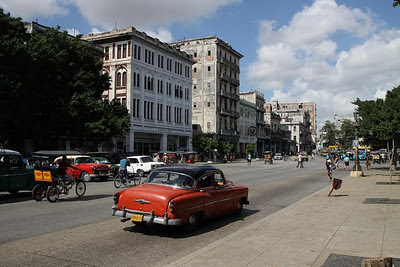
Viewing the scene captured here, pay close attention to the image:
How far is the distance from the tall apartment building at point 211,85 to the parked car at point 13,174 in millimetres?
57913

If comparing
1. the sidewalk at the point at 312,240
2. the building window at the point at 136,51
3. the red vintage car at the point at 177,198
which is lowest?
the sidewalk at the point at 312,240

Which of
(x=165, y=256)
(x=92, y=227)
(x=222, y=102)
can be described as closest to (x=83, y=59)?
(x=92, y=227)

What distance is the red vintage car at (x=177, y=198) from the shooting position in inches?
335

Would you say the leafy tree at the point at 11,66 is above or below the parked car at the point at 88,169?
above

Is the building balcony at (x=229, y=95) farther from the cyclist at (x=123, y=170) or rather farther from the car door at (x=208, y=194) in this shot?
the car door at (x=208, y=194)

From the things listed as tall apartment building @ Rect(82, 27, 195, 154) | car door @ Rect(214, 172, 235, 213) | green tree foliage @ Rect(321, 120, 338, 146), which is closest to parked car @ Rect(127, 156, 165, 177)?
car door @ Rect(214, 172, 235, 213)

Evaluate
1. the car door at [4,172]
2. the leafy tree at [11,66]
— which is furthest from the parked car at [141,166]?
the car door at [4,172]

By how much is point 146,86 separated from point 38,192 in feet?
127

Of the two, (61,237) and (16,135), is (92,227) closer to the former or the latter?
(61,237)

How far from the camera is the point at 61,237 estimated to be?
848 centimetres

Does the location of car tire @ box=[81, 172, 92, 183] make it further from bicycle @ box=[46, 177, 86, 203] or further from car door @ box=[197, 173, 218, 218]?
car door @ box=[197, 173, 218, 218]

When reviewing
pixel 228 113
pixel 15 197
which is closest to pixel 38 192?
pixel 15 197

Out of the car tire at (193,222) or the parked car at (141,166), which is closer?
the car tire at (193,222)

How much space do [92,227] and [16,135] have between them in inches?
1046
